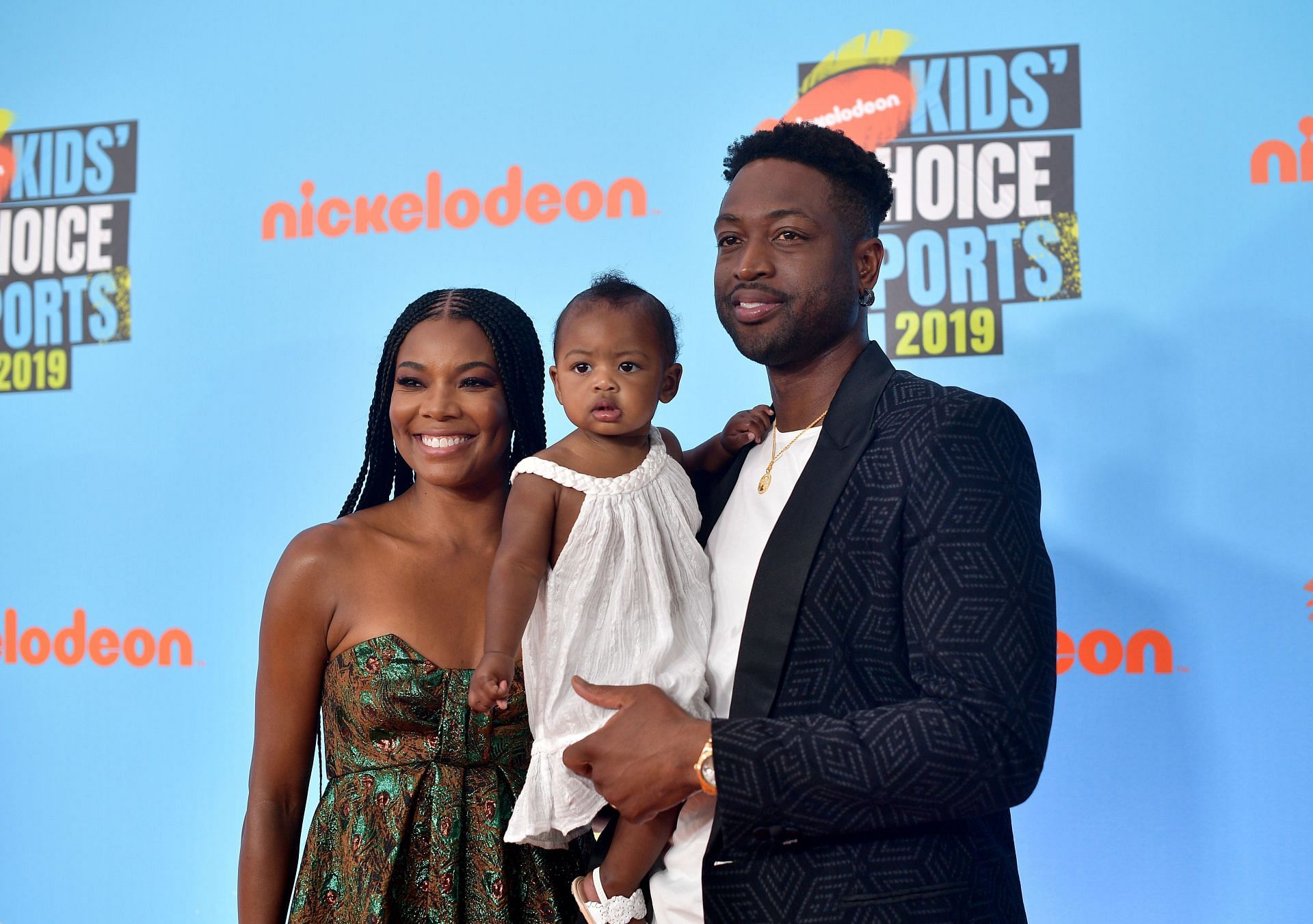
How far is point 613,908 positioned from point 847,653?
49 cm

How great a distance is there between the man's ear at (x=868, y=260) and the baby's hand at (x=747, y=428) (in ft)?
0.83

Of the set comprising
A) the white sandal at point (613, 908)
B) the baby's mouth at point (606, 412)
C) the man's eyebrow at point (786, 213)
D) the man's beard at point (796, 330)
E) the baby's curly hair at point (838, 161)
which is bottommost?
the white sandal at point (613, 908)

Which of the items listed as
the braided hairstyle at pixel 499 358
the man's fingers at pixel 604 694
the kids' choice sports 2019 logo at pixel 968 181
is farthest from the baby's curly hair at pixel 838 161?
the kids' choice sports 2019 logo at pixel 968 181

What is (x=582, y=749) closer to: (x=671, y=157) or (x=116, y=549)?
(x=671, y=157)

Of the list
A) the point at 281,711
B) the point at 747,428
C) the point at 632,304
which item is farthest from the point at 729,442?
the point at 281,711

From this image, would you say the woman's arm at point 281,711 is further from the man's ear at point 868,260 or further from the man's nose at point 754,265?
the man's ear at point 868,260

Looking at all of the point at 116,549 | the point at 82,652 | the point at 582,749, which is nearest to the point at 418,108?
the point at 116,549

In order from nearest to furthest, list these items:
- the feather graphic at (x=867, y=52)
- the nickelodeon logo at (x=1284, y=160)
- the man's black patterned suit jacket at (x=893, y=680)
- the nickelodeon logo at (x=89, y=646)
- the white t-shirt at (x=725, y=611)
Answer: the man's black patterned suit jacket at (x=893, y=680) < the white t-shirt at (x=725, y=611) < the nickelodeon logo at (x=1284, y=160) < the feather graphic at (x=867, y=52) < the nickelodeon logo at (x=89, y=646)

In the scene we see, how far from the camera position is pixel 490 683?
165 cm

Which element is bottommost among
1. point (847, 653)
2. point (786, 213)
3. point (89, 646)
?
point (89, 646)

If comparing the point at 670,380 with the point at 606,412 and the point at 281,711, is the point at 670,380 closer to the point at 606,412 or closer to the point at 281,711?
the point at 606,412

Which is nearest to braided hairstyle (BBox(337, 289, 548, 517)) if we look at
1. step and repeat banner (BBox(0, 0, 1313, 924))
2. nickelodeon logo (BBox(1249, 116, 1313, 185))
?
step and repeat banner (BBox(0, 0, 1313, 924))

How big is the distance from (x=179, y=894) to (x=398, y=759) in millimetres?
2011

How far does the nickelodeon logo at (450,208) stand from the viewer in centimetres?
336
